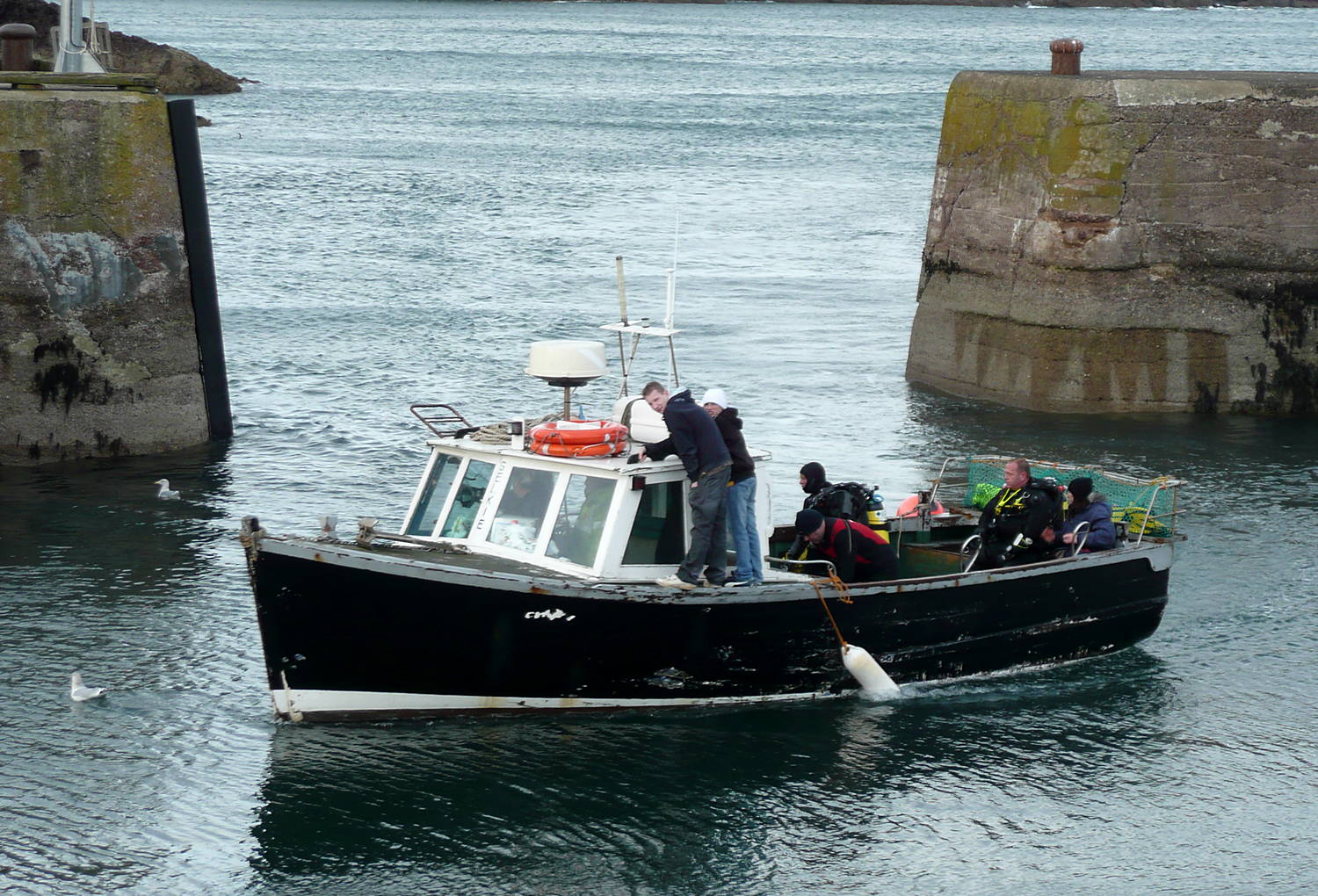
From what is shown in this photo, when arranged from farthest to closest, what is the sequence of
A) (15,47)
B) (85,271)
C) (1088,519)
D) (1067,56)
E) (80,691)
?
(1067,56) → (15,47) → (85,271) → (1088,519) → (80,691)

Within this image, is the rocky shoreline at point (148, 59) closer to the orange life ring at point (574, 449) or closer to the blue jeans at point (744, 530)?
the orange life ring at point (574, 449)

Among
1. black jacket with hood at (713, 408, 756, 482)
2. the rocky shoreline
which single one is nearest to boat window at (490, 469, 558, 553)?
black jacket with hood at (713, 408, 756, 482)

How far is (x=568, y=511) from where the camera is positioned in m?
12.1

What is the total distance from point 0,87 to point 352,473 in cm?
587

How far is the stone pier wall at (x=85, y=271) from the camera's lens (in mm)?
18547

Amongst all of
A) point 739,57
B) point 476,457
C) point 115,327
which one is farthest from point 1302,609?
point 739,57

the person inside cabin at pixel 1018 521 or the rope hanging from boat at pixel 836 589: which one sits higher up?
the person inside cabin at pixel 1018 521

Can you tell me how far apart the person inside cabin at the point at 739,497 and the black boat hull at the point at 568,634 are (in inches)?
12.0

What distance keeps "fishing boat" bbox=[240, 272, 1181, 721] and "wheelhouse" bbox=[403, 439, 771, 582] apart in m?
0.01

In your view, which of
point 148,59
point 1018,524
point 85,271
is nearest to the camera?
point 1018,524

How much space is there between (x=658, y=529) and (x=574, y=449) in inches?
33.7

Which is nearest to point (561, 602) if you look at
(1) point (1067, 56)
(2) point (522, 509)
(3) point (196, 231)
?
(2) point (522, 509)

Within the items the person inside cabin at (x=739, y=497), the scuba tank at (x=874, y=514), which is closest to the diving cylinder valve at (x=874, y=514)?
the scuba tank at (x=874, y=514)

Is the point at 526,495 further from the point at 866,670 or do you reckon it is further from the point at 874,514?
the point at 874,514
